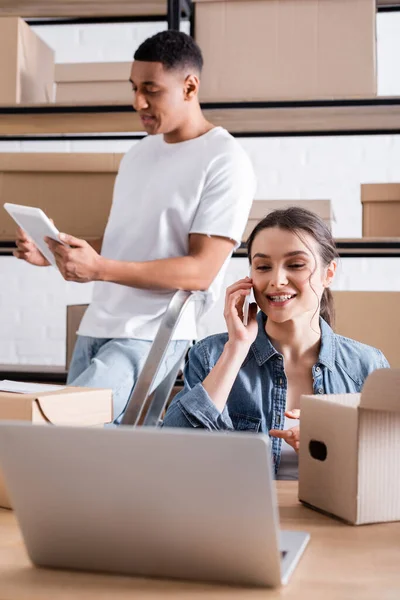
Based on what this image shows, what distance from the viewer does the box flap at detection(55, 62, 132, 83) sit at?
2.52 metres

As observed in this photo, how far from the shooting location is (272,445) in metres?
1.31

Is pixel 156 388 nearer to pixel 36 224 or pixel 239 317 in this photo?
pixel 239 317

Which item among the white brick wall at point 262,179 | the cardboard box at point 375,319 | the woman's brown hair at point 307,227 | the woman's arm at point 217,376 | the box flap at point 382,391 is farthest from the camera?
the white brick wall at point 262,179

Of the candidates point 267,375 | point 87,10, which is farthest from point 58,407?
point 87,10

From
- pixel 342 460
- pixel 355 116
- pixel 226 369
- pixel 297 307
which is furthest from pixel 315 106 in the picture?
pixel 342 460

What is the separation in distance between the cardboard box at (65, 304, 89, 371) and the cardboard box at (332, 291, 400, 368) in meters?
0.80

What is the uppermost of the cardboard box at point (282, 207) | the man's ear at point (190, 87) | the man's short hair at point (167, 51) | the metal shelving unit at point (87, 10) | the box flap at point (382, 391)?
the metal shelving unit at point (87, 10)

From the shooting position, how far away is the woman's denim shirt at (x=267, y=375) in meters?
1.39

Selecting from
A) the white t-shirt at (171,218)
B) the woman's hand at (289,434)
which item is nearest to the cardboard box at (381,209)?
the white t-shirt at (171,218)

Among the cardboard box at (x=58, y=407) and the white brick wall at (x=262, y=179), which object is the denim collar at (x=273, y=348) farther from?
the white brick wall at (x=262, y=179)

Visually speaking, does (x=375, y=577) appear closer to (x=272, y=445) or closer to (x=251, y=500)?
(x=251, y=500)

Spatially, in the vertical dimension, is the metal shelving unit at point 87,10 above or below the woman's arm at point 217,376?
above

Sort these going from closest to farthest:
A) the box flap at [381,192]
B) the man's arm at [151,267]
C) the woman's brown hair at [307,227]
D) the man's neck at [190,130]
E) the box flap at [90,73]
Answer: the woman's brown hair at [307,227]
the man's arm at [151,267]
the man's neck at [190,130]
the box flap at [381,192]
the box flap at [90,73]

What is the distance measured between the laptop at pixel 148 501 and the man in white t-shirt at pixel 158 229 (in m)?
1.09
